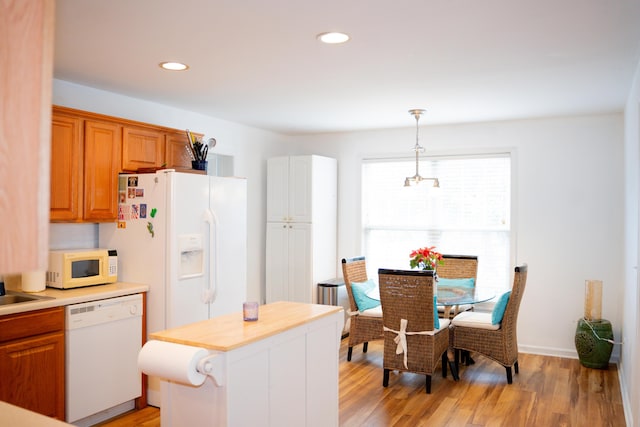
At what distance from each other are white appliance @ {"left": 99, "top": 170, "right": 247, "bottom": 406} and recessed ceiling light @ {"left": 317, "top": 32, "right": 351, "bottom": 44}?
156 cm

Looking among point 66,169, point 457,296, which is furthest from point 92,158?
point 457,296

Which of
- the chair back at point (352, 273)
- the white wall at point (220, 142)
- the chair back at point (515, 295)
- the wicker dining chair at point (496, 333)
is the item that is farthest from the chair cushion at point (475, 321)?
the white wall at point (220, 142)

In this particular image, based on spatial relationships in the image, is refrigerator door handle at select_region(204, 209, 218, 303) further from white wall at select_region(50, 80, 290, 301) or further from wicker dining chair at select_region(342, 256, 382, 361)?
wicker dining chair at select_region(342, 256, 382, 361)

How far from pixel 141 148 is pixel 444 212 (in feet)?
11.1

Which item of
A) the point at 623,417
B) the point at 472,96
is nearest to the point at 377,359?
the point at 623,417

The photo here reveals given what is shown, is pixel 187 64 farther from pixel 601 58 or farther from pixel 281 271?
pixel 281 271

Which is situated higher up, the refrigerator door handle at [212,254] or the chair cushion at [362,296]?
the refrigerator door handle at [212,254]

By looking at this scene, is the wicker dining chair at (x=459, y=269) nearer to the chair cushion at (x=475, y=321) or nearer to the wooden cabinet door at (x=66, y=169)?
the chair cushion at (x=475, y=321)

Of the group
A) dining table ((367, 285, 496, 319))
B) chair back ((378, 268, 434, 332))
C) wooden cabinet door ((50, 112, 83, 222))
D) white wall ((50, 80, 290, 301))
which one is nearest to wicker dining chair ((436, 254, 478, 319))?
dining table ((367, 285, 496, 319))

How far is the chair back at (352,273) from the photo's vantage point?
5043 mm

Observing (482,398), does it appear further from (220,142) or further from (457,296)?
(220,142)

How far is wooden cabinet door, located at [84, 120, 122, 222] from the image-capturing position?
380 centimetres

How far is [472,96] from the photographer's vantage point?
4.36m

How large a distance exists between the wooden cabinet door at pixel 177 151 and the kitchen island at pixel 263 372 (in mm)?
2049
